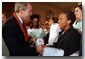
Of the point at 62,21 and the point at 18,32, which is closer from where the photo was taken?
the point at 18,32

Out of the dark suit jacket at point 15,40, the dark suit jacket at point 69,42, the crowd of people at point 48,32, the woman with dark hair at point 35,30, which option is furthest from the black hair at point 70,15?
the dark suit jacket at point 15,40

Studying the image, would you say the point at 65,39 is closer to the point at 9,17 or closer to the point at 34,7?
the point at 34,7

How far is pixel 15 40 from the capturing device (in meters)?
2.73

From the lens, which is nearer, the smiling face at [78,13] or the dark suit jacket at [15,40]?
the dark suit jacket at [15,40]

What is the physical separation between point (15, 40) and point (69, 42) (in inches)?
38.9

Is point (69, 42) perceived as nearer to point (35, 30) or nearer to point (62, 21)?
point (62, 21)

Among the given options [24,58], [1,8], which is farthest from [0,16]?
[24,58]

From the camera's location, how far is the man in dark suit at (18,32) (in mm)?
2723

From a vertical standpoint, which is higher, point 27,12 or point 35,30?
point 27,12

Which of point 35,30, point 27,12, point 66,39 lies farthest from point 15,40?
point 66,39

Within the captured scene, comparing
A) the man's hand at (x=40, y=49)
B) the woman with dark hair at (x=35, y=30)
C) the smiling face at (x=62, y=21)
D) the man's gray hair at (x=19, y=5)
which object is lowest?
the man's hand at (x=40, y=49)

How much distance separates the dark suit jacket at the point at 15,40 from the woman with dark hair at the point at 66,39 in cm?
35

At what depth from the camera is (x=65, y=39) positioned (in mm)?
2799

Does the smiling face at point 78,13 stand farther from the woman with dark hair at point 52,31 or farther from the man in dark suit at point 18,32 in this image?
the man in dark suit at point 18,32
